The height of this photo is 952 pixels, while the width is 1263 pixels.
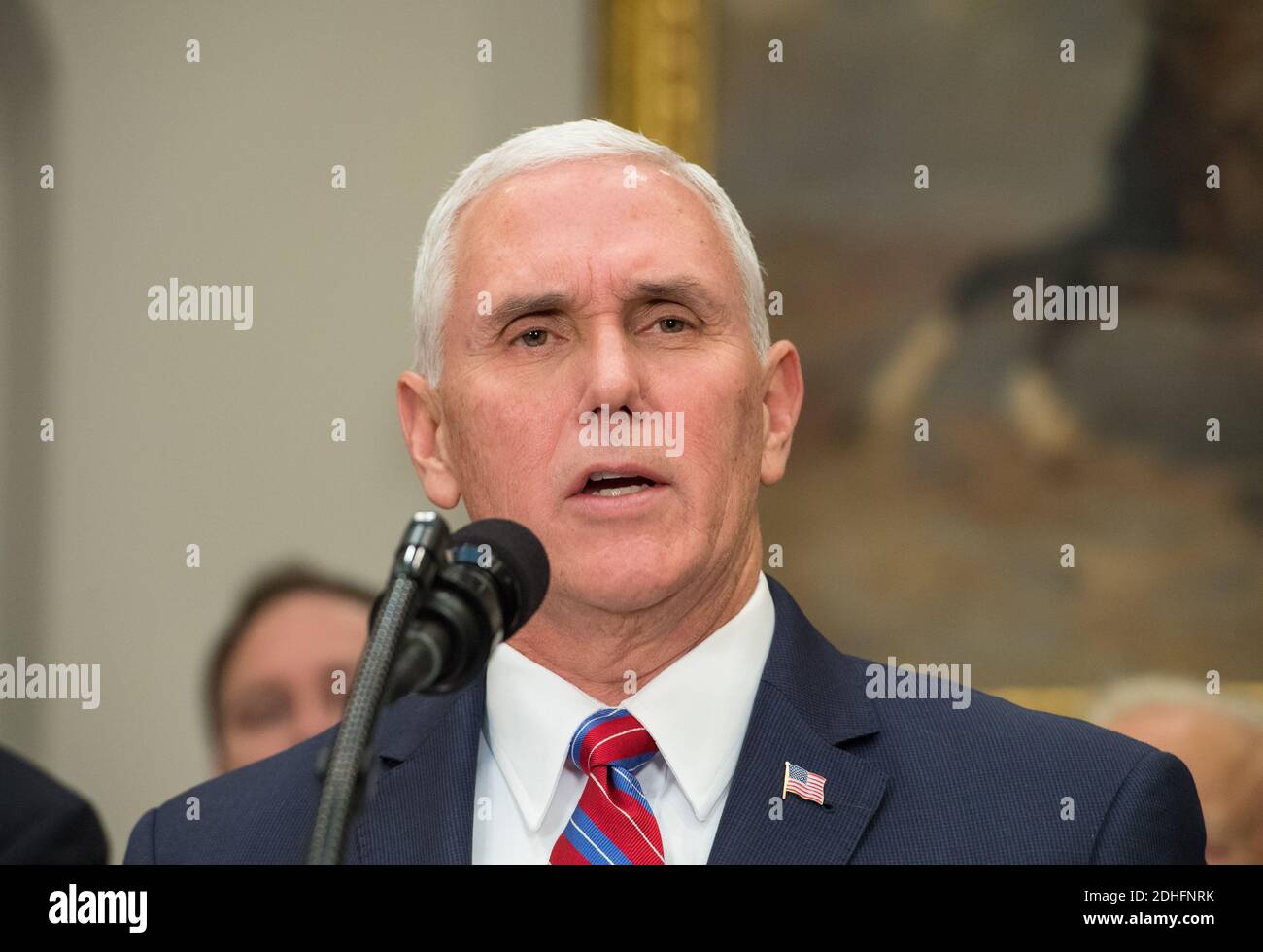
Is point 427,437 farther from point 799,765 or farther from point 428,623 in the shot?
point 428,623

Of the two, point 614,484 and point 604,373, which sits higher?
point 604,373

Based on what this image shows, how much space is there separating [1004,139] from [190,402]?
89.3 inches

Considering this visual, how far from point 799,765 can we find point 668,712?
0.19 meters

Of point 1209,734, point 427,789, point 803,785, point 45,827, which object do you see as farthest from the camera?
A: point 1209,734

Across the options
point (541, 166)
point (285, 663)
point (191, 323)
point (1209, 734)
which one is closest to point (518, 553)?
point (541, 166)

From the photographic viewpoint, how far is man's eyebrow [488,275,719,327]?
222 centimetres

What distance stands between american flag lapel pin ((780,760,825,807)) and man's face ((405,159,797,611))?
0.30m

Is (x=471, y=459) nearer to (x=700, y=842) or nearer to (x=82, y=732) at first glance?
(x=700, y=842)

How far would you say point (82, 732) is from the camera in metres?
4.08

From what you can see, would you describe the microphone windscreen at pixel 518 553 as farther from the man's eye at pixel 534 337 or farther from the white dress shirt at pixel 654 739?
the man's eye at pixel 534 337

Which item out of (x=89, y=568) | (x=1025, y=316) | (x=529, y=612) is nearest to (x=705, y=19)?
(x=1025, y=316)

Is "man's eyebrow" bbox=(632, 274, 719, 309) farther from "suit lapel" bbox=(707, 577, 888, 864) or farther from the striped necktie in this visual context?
the striped necktie

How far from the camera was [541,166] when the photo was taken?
237cm

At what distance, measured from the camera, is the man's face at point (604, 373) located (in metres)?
2.13
